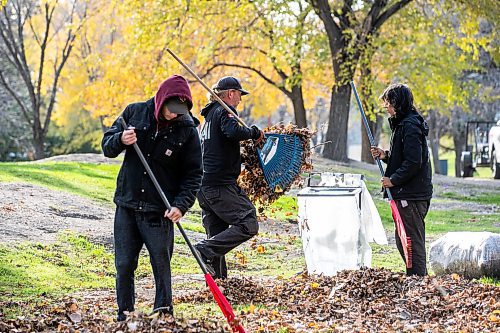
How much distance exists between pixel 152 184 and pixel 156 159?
0.19 metres

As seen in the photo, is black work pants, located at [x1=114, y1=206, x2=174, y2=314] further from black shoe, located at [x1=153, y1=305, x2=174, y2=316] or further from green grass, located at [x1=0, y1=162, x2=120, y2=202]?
green grass, located at [x1=0, y1=162, x2=120, y2=202]

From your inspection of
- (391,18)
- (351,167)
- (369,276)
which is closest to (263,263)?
(369,276)

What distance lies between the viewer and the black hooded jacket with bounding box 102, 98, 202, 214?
246 inches

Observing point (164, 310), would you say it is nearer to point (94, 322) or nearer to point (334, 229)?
point (94, 322)

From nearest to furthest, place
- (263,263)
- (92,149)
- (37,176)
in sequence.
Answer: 1. (263,263)
2. (37,176)
3. (92,149)

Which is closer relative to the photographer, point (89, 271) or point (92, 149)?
point (89, 271)

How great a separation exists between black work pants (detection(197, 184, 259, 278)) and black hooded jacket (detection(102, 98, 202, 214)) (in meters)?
1.82

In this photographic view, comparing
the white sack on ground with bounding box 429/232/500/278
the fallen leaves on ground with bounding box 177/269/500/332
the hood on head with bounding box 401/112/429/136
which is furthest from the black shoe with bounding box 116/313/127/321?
the white sack on ground with bounding box 429/232/500/278

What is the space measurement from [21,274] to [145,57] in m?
17.2

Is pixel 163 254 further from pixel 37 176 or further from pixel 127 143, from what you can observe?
pixel 37 176

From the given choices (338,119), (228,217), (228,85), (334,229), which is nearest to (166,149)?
(228,217)

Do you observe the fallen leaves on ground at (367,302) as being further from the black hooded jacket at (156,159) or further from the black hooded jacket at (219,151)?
the black hooded jacket at (156,159)

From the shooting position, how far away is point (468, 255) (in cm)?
905

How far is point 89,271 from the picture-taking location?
10078mm
